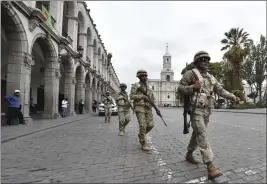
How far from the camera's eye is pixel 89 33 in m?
31.6

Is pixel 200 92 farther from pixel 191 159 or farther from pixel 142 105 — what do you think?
pixel 142 105

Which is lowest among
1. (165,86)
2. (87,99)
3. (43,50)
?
(87,99)

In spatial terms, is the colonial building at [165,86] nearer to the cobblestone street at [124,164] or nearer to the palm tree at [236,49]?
the palm tree at [236,49]

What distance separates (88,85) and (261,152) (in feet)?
90.6

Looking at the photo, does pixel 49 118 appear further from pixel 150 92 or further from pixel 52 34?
pixel 150 92

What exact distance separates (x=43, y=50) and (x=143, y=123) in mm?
13332

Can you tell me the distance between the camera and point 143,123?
657 cm

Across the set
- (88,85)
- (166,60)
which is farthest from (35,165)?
(166,60)

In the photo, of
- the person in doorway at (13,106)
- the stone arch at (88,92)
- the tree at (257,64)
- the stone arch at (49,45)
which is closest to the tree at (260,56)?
the tree at (257,64)

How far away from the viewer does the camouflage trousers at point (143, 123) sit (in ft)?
21.4

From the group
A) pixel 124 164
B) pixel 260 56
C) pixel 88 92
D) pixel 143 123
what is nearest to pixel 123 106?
pixel 143 123

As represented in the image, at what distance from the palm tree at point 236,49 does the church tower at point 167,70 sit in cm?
10062

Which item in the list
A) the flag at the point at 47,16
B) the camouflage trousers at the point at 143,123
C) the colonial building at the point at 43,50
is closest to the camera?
the camouflage trousers at the point at 143,123

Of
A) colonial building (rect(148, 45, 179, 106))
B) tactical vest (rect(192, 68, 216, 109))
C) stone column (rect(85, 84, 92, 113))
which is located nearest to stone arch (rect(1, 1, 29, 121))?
A: tactical vest (rect(192, 68, 216, 109))
